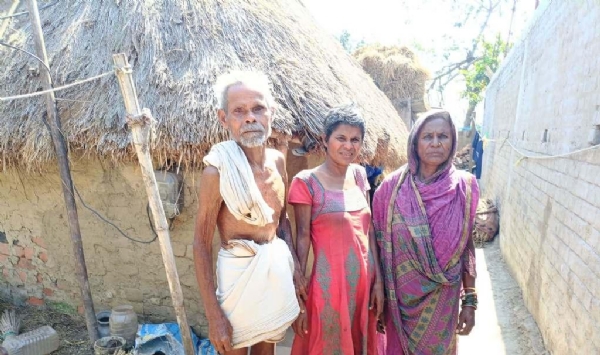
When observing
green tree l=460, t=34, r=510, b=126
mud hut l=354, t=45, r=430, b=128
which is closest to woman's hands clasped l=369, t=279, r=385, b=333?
mud hut l=354, t=45, r=430, b=128

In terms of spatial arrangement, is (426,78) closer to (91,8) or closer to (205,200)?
(91,8)

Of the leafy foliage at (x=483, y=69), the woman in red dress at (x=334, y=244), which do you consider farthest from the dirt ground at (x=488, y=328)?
the leafy foliage at (x=483, y=69)

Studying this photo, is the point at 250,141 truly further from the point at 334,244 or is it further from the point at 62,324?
the point at 62,324

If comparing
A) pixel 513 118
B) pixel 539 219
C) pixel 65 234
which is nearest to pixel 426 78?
pixel 513 118

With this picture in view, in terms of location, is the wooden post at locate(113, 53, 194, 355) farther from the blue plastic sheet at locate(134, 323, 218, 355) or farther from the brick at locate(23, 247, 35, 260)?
the brick at locate(23, 247, 35, 260)

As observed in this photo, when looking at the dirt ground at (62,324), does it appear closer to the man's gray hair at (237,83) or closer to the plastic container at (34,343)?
the plastic container at (34,343)

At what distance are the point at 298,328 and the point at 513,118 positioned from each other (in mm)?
7216

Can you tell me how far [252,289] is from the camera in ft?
6.15

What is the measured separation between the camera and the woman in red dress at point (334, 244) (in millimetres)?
2066

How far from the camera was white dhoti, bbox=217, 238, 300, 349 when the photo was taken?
73.8 inches

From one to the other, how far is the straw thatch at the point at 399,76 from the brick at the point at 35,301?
8601mm

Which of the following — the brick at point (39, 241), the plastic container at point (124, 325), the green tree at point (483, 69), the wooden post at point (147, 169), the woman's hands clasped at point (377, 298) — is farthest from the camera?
the green tree at point (483, 69)

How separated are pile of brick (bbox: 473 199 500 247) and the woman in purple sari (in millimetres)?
5926

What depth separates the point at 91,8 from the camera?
4035 mm
